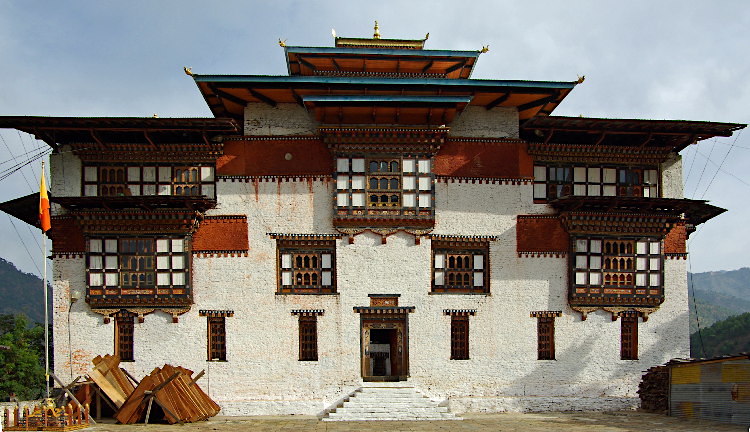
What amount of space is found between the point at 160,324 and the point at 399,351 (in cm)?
779

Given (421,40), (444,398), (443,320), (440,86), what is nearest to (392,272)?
(443,320)

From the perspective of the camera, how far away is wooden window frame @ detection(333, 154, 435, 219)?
74.0 ft

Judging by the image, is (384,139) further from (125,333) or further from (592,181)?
(125,333)

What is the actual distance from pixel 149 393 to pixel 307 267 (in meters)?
6.27

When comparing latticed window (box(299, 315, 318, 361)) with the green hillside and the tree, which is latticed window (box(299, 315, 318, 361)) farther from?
the green hillside

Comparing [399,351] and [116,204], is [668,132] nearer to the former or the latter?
[399,351]

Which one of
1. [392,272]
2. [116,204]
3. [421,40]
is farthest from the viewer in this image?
[421,40]

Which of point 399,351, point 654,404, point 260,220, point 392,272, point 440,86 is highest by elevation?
point 440,86

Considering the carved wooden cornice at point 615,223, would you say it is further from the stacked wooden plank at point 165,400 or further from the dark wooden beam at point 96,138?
the dark wooden beam at point 96,138

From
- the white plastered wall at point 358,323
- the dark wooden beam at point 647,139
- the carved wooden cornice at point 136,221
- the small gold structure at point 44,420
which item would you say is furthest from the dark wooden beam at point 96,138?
the dark wooden beam at point 647,139

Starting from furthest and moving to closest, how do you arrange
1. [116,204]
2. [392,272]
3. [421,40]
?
[421,40] → [392,272] → [116,204]

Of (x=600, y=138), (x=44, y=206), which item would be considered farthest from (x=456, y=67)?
(x=44, y=206)

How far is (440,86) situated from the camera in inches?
878

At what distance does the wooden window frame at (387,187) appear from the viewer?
22547mm
